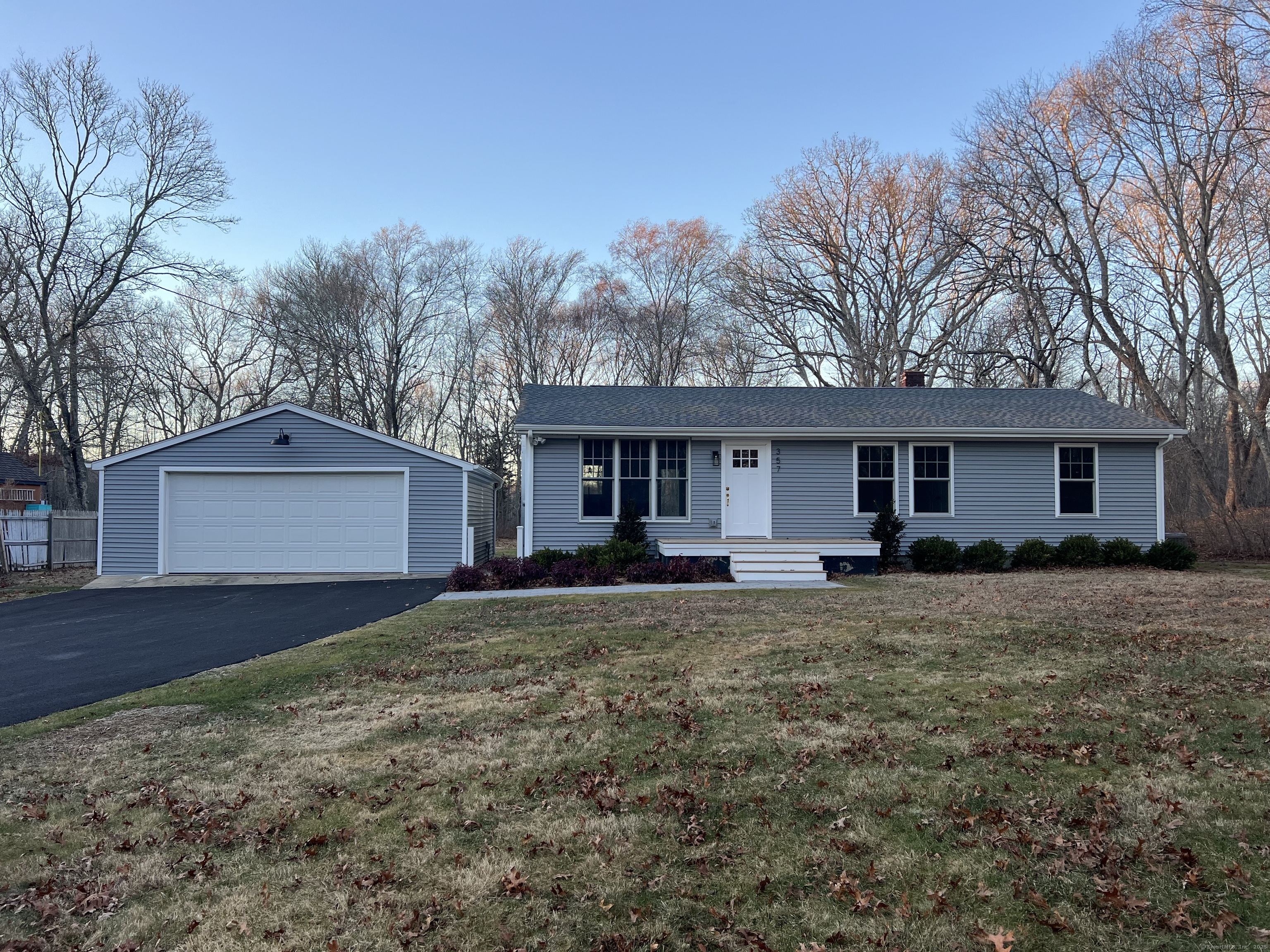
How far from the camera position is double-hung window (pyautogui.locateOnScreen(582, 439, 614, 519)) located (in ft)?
50.9

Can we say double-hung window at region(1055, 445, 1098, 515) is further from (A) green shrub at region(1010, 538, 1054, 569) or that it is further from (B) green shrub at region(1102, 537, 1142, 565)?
(A) green shrub at region(1010, 538, 1054, 569)

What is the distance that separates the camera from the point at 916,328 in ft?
98.2

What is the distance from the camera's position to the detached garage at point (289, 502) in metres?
16.2

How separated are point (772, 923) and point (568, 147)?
25207 millimetres

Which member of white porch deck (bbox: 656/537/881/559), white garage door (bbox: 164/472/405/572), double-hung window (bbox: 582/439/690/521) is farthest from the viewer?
white garage door (bbox: 164/472/405/572)

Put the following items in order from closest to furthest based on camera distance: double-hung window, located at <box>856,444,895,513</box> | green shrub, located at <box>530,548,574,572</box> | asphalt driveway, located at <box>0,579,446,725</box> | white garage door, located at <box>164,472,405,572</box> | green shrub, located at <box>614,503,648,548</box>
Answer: asphalt driveway, located at <box>0,579,446,725</box> → green shrub, located at <box>530,548,574,572</box> → green shrub, located at <box>614,503,648,548</box> → double-hung window, located at <box>856,444,895,513</box> → white garage door, located at <box>164,472,405,572</box>

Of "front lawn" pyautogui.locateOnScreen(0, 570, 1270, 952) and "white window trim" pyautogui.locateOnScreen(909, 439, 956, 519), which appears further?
"white window trim" pyautogui.locateOnScreen(909, 439, 956, 519)

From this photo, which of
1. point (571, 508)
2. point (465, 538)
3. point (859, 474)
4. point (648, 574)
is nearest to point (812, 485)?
point (859, 474)

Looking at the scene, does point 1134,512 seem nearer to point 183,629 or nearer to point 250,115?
point 183,629

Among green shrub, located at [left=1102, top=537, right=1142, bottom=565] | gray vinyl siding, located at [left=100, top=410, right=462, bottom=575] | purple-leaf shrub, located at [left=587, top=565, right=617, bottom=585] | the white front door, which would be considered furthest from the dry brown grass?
green shrub, located at [left=1102, top=537, right=1142, bottom=565]

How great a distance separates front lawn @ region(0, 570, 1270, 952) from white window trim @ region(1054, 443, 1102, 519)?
30.4 ft

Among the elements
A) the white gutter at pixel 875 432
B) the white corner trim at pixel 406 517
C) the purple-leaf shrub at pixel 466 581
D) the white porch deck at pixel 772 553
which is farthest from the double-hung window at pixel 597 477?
the white corner trim at pixel 406 517

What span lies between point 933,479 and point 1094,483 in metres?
3.33

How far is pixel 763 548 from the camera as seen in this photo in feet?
47.3
